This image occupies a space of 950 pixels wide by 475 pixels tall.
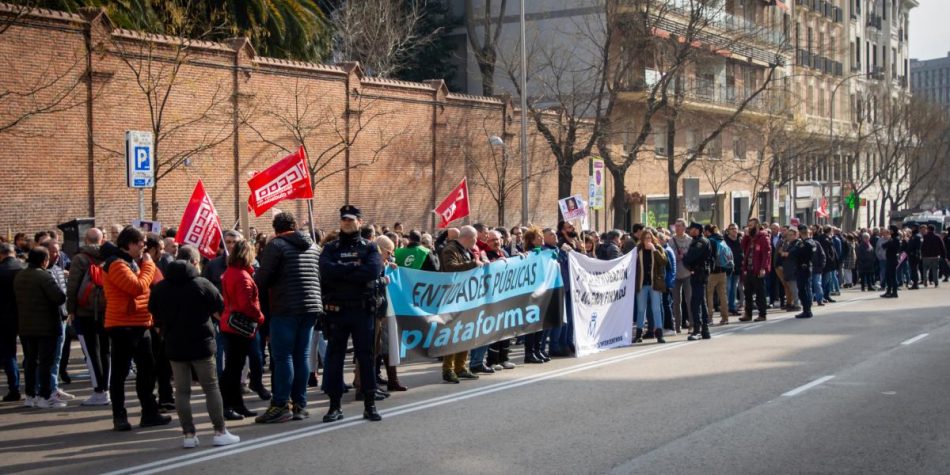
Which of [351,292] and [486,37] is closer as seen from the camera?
[351,292]

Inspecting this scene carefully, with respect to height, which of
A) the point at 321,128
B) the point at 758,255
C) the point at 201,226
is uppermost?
the point at 321,128

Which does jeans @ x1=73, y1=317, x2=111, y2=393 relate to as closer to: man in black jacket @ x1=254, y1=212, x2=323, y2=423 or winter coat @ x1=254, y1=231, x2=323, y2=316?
man in black jacket @ x1=254, y1=212, x2=323, y2=423

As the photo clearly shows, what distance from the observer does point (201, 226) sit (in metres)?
13.5

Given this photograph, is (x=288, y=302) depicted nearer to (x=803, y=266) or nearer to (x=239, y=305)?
(x=239, y=305)

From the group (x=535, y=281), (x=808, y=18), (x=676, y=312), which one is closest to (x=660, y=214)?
(x=808, y=18)

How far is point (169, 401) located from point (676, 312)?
9962 mm

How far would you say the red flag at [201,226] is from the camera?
13391 mm

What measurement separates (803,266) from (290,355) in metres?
14.4

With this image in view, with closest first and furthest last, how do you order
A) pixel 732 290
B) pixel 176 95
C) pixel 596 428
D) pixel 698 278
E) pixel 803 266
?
pixel 596 428, pixel 698 278, pixel 803 266, pixel 732 290, pixel 176 95

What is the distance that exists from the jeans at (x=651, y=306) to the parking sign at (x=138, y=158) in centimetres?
865

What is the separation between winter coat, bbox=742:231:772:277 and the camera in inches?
793

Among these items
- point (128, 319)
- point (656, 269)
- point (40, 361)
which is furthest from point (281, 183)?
point (656, 269)

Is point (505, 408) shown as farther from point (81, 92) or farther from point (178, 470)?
point (81, 92)

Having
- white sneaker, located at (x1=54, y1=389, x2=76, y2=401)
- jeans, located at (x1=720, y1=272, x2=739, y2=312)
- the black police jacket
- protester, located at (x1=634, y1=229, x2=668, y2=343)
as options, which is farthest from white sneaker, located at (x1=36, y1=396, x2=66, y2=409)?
jeans, located at (x1=720, y1=272, x2=739, y2=312)
